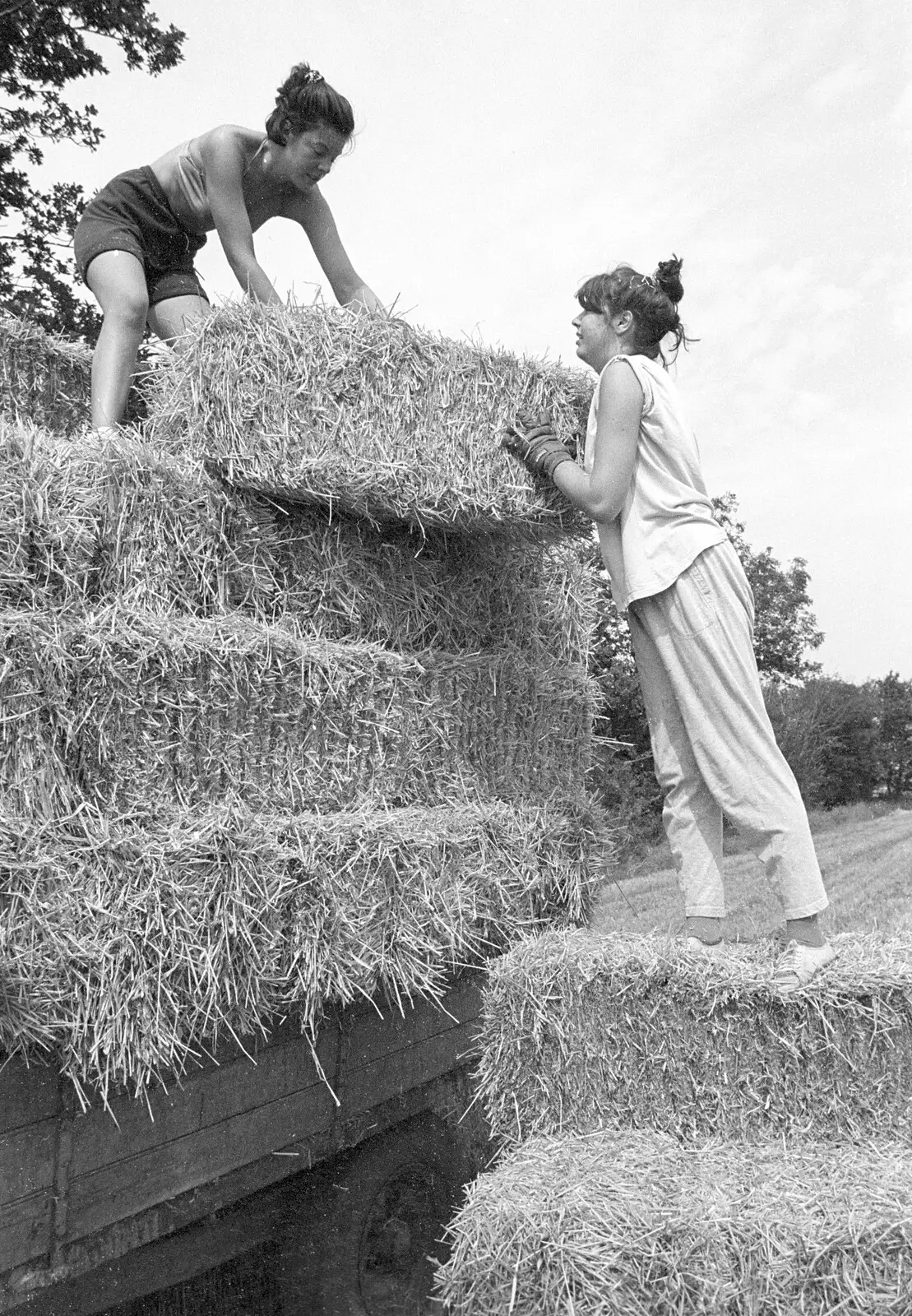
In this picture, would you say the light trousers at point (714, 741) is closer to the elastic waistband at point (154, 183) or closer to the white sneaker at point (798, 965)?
the white sneaker at point (798, 965)

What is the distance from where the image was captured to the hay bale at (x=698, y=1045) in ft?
6.63

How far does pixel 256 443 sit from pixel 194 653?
606mm

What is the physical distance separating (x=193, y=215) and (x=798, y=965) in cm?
282

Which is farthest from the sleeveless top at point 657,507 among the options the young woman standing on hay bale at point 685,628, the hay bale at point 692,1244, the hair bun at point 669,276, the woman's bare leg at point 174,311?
the woman's bare leg at point 174,311

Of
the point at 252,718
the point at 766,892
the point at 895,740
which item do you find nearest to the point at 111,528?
the point at 252,718

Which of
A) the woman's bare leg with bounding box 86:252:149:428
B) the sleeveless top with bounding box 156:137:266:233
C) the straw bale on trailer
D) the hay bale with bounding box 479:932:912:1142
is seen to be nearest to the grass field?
the hay bale with bounding box 479:932:912:1142

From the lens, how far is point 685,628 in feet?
8.00

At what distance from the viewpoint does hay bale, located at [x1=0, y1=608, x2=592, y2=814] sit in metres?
1.98

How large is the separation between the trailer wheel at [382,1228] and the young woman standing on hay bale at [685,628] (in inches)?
39.2

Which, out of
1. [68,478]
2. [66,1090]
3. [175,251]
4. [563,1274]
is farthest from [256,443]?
[563,1274]

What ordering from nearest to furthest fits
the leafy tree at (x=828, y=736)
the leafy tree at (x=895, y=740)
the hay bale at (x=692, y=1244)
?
the hay bale at (x=692, y=1244) < the leafy tree at (x=828, y=736) < the leafy tree at (x=895, y=740)

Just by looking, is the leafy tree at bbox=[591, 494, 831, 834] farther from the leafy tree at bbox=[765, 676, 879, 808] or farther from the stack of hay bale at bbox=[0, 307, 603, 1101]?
the stack of hay bale at bbox=[0, 307, 603, 1101]

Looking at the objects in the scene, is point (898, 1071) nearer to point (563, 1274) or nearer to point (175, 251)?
point (563, 1274)

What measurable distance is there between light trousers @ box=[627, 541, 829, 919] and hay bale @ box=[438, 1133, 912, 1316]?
615 mm
